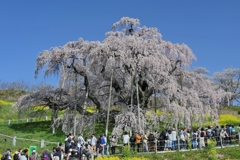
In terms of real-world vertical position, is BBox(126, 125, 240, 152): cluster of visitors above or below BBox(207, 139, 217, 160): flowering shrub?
above

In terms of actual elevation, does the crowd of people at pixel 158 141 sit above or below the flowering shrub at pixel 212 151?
above

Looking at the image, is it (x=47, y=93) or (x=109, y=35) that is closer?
(x=109, y=35)

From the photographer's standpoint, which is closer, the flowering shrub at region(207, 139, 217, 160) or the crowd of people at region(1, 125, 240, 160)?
the flowering shrub at region(207, 139, 217, 160)

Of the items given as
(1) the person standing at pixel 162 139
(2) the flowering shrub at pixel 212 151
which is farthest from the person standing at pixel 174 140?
(2) the flowering shrub at pixel 212 151

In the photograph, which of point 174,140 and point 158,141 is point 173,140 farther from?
point 158,141

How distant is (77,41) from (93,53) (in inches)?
179

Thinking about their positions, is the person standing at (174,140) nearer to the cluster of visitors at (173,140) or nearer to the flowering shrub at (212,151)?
the cluster of visitors at (173,140)

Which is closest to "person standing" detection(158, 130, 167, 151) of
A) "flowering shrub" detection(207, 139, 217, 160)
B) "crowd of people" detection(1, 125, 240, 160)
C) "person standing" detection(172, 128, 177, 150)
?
"crowd of people" detection(1, 125, 240, 160)

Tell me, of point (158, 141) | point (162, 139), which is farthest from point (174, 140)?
point (158, 141)

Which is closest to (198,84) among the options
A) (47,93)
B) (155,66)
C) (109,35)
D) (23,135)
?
(155,66)

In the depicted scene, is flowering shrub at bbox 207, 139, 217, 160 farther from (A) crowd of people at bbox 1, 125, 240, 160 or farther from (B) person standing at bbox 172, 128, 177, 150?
(B) person standing at bbox 172, 128, 177, 150

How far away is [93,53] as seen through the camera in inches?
1030

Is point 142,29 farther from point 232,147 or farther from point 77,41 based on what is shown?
point 232,147

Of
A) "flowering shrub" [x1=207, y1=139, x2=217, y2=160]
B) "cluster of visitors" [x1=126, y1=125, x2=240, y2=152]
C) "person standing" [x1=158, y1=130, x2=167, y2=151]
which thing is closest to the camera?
"flowering shrub" [x1=207, y1=139, x2=217, y2=160]
